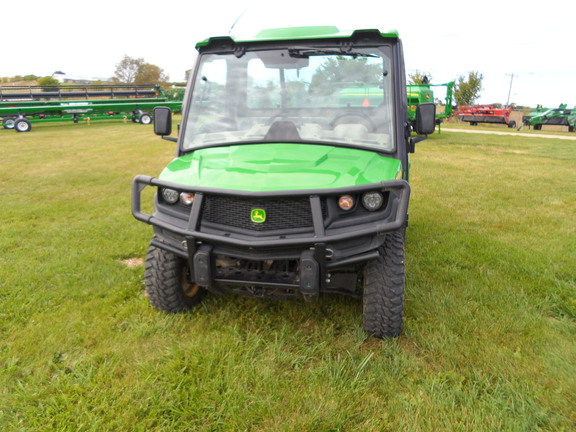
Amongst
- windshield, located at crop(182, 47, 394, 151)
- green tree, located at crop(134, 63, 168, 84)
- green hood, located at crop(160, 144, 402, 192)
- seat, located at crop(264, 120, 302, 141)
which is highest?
green tree, located at crop(134, 63, 168, 84)

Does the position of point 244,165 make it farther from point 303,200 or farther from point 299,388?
point 299,388

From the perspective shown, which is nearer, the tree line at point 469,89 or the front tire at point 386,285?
the front tire at point 386,285

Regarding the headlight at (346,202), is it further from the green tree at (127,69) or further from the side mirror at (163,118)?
the green tree at (127,69)

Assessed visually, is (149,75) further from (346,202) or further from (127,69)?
(346,202)

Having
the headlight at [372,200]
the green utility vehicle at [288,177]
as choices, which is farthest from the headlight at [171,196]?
the headlight at [372,200]

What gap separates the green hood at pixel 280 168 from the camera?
8.46ft

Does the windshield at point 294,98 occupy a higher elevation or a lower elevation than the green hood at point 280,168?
higher

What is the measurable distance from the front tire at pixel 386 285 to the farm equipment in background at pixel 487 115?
2937 cm

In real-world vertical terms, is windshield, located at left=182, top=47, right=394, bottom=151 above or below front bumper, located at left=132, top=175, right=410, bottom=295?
above

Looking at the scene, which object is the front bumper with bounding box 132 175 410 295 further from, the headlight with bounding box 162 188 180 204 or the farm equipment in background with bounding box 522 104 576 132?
the farm equipment in background with bounding box 522 104 576 132

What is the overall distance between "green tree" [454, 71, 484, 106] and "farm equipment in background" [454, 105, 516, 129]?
1969cm

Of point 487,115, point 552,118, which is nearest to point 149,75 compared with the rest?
point 487,115

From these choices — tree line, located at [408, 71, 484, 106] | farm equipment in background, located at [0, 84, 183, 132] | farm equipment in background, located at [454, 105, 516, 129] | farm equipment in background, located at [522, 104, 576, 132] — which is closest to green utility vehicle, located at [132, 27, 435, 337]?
farm equipment in background, located at [0, 84, 183, 132]

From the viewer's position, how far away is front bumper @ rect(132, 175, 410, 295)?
2.49 m
